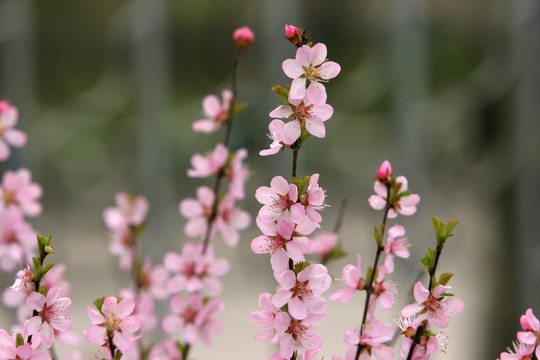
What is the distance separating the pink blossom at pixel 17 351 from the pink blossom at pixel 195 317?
166 millimetres

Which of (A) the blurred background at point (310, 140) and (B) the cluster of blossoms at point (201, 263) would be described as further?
(A) the blurred background at point (310, 140)

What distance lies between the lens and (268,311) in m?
0.32

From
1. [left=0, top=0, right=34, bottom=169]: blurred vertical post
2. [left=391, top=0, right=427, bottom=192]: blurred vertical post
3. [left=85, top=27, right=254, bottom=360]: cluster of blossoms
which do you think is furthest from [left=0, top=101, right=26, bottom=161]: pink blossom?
[left=391, top=0, right=427, bottom=192]: blurred vertical post

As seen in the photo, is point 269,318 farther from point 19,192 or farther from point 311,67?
point 19,192

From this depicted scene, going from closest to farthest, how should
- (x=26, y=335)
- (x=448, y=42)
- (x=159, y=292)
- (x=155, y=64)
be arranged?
(x=26, y=335), (x=159, y=292), (x=155, y=64), (x=448, y=42)

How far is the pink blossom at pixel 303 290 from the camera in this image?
0.30 meters

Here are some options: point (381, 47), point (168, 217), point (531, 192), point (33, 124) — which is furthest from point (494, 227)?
point (33, 124)

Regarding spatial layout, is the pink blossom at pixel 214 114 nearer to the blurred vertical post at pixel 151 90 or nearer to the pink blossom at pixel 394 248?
the pink blossom at pixel 394 248

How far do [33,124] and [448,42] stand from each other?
114 centimetres

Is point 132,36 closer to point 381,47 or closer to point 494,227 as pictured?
point 381,47

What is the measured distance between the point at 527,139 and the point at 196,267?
1.35 meters

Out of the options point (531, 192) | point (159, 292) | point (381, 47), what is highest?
point (381, 47)

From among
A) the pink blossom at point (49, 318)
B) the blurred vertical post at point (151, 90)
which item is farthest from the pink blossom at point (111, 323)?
the blurred vertical post at point (151, 90)

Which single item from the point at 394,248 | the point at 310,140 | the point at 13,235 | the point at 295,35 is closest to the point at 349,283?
the point at 394,248
